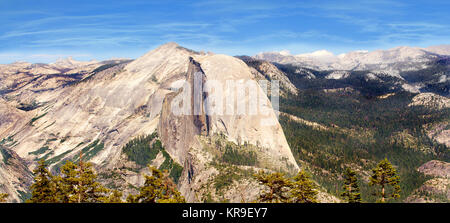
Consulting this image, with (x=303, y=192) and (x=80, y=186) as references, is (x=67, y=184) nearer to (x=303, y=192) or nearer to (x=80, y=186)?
(x=80, y=186)

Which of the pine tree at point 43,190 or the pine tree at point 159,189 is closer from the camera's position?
the pine tree at point 159,189

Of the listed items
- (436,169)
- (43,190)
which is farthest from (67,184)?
(436,169)

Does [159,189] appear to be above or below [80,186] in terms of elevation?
below

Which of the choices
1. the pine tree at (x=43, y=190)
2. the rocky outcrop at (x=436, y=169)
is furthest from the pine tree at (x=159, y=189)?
the rocky outcrop at (x=436, y=169)

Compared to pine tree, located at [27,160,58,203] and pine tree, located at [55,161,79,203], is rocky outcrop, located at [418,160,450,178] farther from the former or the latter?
pine tree, located at [27,160,58,203]

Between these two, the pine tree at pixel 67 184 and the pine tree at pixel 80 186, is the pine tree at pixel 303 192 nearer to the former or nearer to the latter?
the pine tree at pixel 80 186

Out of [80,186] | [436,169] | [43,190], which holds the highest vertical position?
[80,186]

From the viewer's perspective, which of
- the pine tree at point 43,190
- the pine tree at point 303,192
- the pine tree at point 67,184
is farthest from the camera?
the pine tree at point 303,192

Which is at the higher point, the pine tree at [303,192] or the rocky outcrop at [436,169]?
the pine tree at [303,192]

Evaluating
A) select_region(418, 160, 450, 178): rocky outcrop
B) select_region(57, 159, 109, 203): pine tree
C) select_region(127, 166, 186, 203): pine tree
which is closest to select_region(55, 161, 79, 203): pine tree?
select_region(57, 159, 109, 203): pine tree
